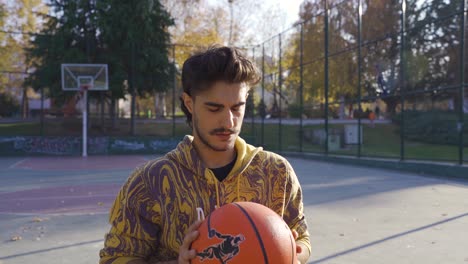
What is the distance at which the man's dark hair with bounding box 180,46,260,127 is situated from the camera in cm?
176

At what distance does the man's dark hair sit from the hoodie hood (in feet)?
0.71

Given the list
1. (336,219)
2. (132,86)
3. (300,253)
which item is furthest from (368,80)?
(300,253)

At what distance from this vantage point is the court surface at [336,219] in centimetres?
487

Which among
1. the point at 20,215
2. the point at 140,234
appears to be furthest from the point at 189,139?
the point at 20,215

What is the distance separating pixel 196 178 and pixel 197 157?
0.27 ft

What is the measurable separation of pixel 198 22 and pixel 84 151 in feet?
60.4

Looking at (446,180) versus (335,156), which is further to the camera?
(335,156)

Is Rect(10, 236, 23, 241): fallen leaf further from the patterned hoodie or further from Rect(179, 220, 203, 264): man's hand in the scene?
Rect(179, 220, 203, 264): man's hand

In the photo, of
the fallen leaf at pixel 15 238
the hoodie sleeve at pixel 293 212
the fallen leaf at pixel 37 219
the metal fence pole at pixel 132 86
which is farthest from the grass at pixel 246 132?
the hoodie sleeve at pixel 293 212

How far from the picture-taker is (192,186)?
1.84m

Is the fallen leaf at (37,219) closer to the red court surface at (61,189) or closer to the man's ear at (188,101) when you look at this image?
the red court surface at (61,189)

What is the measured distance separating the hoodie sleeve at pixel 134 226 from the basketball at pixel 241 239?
0.27 meters

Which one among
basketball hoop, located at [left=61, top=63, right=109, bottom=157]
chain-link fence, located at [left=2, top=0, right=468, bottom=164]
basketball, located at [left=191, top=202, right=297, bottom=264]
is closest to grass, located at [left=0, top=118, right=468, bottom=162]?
chain-link fence, located at [left=2, top=0, right=468, bottom=164]

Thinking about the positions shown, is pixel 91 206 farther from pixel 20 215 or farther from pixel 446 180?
pixel 446 180
